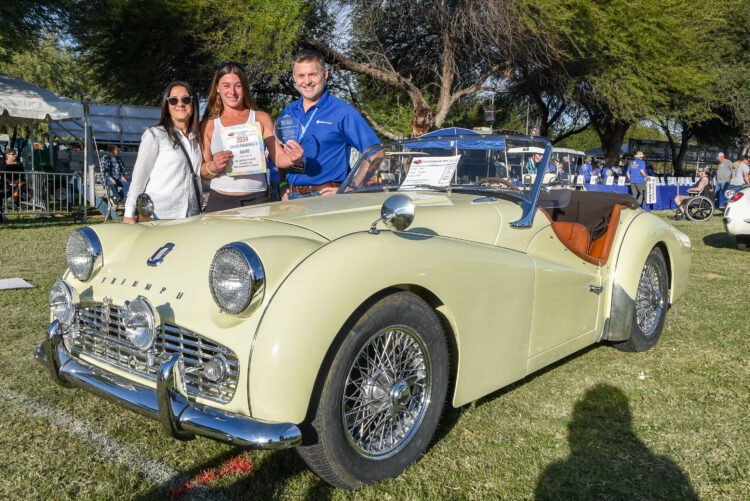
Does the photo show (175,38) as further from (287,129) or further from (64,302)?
(64,302)

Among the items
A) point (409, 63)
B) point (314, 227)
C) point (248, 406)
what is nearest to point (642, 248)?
point (314, 227)

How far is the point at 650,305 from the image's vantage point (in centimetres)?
430

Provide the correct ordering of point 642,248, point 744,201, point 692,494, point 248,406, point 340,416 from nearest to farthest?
point 248,406 < point 340,416 < point 692,494 < point 642,248 < point 744,201

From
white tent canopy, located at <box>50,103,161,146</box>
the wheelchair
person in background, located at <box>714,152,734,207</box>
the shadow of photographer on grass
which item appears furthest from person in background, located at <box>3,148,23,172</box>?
person in background, located at <box>714,152,734,207</box>

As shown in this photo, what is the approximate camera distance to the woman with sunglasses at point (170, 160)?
391 cm

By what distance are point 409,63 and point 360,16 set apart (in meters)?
3.80

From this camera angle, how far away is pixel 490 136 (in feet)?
12.1

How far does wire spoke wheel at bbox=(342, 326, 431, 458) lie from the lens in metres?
2.34

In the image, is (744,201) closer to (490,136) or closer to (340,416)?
(490,136)

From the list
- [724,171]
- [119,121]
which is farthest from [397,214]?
[119,121]

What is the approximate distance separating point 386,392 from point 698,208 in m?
14.5

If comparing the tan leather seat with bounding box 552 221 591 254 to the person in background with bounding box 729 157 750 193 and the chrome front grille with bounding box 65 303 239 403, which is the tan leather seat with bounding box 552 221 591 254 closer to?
the chrome front grille with bounding box 65 303 239 403

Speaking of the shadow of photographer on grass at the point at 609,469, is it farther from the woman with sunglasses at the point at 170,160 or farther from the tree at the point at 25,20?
the tree at the point at 25,20

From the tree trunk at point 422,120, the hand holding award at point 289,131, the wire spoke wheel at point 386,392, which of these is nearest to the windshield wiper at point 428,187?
the hand holding award at point 289,131
